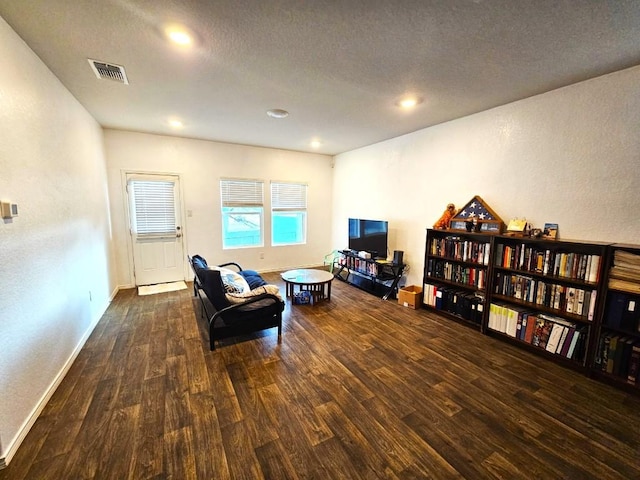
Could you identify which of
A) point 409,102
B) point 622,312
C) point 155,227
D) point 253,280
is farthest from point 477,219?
point 155,227

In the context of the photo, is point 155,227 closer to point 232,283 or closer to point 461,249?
point 232,283

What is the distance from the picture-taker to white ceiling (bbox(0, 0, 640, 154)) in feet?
5.45

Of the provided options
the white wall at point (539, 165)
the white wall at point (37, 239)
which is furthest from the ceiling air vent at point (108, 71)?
the white wall at point (539, 165)

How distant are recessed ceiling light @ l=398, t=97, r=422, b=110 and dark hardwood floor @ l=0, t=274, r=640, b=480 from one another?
267cm

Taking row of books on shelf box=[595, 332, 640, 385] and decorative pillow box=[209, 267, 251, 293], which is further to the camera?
decorative pillow box=[209, 267, 251, 293]

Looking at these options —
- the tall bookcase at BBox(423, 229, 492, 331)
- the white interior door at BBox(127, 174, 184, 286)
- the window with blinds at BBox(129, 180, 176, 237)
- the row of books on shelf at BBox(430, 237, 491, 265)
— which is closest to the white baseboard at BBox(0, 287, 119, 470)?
the white interior door at BBox(127, 174, 184, 286)

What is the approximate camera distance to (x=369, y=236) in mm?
4812

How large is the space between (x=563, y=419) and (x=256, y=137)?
5051 mm

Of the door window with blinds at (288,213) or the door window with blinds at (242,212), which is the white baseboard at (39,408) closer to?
the door window with blinds at (242,212)

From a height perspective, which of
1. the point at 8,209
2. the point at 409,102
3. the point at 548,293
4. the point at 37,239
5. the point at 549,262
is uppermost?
the point at 409,102

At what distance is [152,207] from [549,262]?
224 inches

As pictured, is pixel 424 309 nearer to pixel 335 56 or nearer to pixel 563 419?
pixel 563 419

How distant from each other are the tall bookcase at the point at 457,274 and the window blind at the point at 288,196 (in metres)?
3.16

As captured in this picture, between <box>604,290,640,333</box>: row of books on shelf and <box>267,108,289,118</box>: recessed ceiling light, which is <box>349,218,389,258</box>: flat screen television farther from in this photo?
<box>604,290,640,333</box>: row of books on shelf
